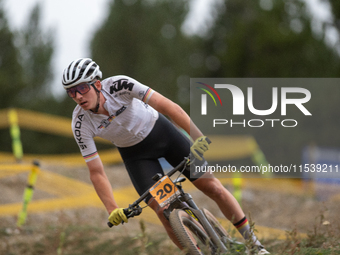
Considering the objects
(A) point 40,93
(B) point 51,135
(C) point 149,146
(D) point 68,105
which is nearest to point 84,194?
(C) point 149,146

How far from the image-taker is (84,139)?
4.23 m

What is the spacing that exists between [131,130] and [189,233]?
1246 mm

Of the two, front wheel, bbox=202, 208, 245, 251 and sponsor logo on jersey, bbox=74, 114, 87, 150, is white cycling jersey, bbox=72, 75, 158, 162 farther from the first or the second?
front wheel, bbox=202, 208, 245, 251

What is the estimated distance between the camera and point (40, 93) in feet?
94.4

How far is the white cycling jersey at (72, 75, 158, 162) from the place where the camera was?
13.8ft

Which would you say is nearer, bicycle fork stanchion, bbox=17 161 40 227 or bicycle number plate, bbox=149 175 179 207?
bicycle number plate, bbox=149 175 179 207

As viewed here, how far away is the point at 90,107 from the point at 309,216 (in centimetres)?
650

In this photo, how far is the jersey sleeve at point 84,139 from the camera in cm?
420

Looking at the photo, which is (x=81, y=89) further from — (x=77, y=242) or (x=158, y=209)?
(x=77, y=242)

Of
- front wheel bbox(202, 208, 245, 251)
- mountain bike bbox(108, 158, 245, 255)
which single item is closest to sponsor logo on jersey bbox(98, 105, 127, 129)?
mountain bike bbox(108, 158, 245, 255)

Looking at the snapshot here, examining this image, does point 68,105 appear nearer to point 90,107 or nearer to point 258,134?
point 258,134

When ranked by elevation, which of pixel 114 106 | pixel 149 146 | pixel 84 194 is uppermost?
pixel 114 106

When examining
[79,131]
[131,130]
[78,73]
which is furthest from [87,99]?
[131,130]

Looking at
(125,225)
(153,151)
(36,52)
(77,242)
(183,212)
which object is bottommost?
(125,225)
